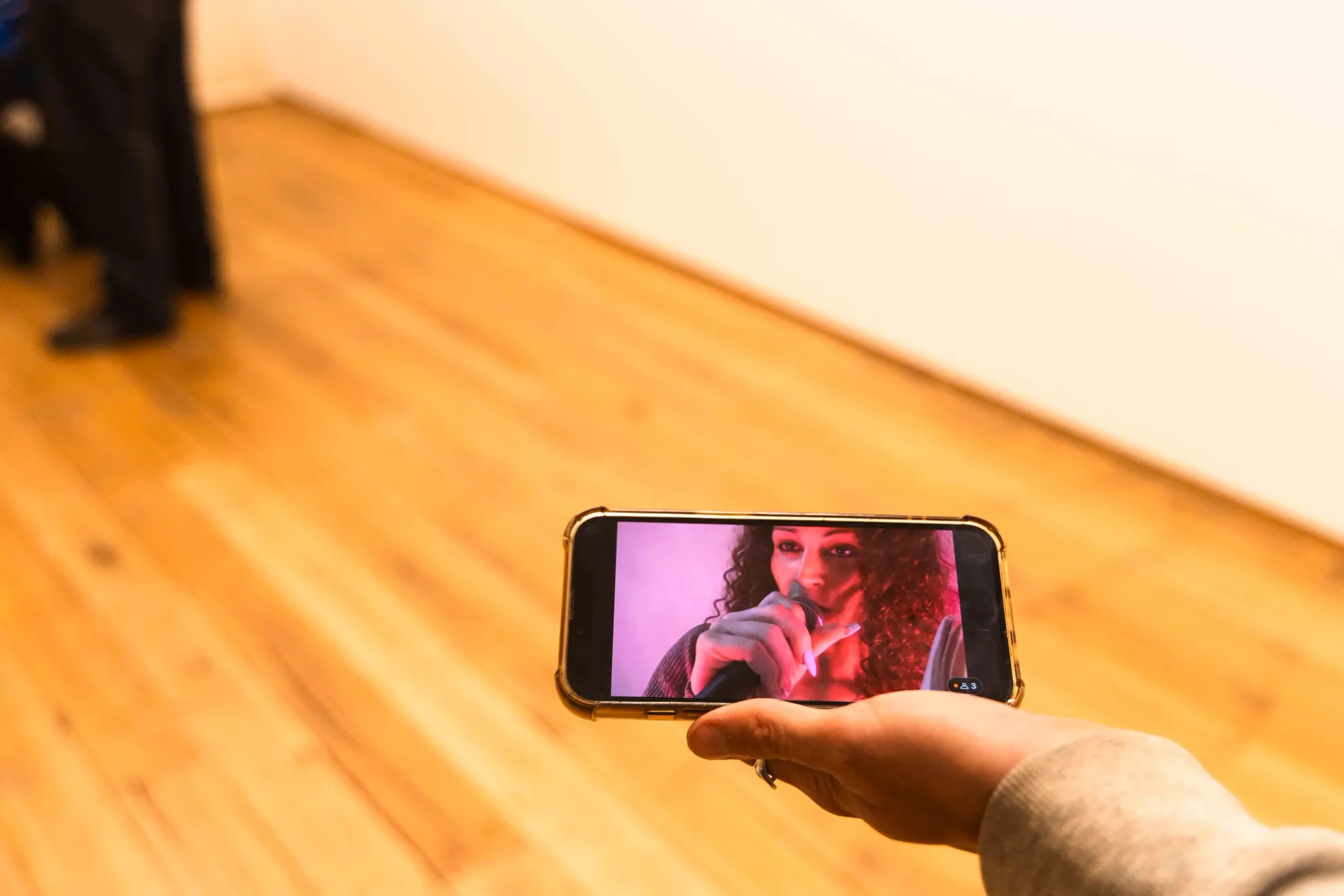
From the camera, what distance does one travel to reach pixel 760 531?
81 centimetres

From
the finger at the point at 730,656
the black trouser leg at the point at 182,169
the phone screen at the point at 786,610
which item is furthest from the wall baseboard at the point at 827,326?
the finger at the point at 730,656

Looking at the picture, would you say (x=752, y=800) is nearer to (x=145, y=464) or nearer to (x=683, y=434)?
(x=683, y=434)

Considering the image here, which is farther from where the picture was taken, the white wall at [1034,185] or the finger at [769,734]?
the white wall at [1034,185]

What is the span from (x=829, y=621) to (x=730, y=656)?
0.07 meters

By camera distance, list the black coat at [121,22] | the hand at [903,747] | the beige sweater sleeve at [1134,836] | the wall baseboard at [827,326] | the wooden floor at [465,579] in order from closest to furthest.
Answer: the beige sweater sleeve at [1134,836]
the hand at [903,747]
the wooden floor at [465,579]
the wall baseboard at [827,326]
the black coat at [121,22]

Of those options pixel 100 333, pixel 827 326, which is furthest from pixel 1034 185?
pixel 100 333

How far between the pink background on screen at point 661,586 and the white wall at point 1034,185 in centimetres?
111

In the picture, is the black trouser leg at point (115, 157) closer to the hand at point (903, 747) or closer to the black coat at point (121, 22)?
the black coat at point (121, 22)

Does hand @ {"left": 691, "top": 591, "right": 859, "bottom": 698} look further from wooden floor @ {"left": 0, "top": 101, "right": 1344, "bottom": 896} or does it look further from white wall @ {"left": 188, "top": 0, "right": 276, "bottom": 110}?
white wall @ {"left": 188, "top": 0, "right": 276, "bottom": 110}

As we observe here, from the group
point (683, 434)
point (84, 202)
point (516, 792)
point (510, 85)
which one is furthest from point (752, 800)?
point (510, 85)

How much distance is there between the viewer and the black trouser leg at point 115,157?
2.02 metres

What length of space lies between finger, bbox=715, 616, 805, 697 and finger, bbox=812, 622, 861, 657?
0.7 inches

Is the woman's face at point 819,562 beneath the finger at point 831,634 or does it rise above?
above

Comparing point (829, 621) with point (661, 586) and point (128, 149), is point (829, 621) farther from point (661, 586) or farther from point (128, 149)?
point (128, 149)
